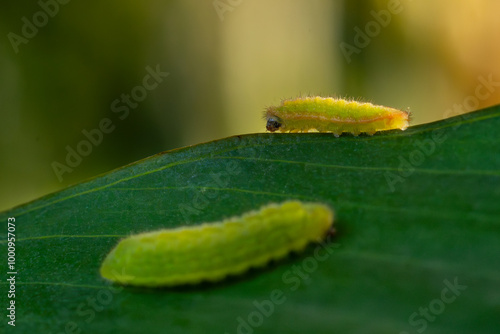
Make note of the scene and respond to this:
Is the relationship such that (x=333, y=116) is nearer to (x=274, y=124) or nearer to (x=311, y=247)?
(x=274, y=124)

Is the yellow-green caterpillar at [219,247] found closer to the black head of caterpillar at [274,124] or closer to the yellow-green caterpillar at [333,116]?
the yellow-green caterpillar at [333,116]

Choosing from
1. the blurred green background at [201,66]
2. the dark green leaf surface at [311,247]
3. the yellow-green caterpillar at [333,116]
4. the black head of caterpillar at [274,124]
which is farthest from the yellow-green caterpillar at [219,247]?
the blurred green background at [201,66]

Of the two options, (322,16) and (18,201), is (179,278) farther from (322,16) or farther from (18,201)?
(322,16)

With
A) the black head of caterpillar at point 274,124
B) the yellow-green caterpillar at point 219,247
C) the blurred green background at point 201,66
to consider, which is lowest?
the yellow-green caterpillar at point 219,247

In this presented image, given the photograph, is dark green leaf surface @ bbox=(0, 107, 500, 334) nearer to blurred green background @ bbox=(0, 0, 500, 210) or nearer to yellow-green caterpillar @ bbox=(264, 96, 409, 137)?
yellow-green caterpillar @ bbox=(264, 96, 409, 137)

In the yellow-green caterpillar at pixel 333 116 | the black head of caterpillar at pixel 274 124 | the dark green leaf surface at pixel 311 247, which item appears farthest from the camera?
the black head of caterpillar at pixel 274 124

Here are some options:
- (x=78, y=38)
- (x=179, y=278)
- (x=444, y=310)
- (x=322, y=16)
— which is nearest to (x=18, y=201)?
(x=78, y=38)

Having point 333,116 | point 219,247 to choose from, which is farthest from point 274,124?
point 219,247
